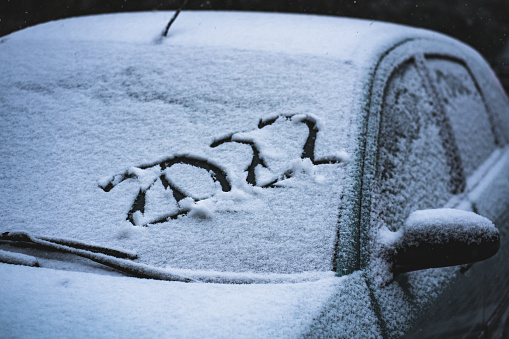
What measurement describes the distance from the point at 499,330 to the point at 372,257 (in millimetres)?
999

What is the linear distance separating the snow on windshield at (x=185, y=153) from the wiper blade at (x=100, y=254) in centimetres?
3

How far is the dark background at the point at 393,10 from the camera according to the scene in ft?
19.1

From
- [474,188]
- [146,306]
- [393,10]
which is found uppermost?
[146,306]

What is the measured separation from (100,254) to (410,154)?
0.99 metres

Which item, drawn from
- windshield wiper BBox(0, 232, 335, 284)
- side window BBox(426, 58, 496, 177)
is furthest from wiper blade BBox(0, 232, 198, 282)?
side window BBox(426, 58, 496, 177)

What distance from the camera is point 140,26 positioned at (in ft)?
6.06

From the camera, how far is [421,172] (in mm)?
1402

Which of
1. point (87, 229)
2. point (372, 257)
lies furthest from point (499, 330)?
point (87, 229)

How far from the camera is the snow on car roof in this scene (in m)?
1.05

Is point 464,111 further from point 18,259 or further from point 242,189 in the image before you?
point 18,259

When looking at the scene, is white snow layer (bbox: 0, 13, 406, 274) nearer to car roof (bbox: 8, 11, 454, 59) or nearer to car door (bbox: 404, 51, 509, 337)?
car roof (bbox: 8, 11, 454, 59)

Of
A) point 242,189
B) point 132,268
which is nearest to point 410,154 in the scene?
point 242,189

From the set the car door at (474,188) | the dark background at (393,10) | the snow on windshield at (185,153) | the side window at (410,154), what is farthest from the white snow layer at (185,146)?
the dark background at (393,10)

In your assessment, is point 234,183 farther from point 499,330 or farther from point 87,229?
point 499,330
